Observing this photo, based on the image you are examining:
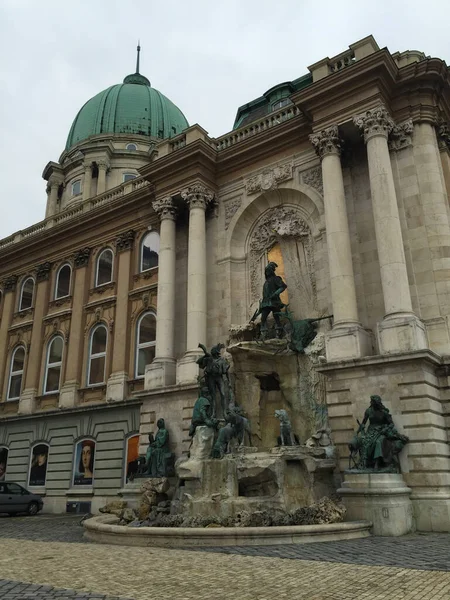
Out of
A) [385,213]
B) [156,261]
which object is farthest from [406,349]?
[156,261]

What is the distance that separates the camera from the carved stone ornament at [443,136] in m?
18.6

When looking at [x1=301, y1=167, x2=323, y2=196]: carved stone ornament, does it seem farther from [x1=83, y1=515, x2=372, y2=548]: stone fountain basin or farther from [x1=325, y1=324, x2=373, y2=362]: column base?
[x1=83, y1=515, x2=372, y2=548]: stone fountain basin

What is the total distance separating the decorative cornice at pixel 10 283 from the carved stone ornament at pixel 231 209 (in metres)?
15.4

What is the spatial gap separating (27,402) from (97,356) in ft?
15.3

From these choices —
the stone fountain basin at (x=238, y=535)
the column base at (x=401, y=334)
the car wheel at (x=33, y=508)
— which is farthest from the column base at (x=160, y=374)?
the stone fountain basin at (x=238, y=535)

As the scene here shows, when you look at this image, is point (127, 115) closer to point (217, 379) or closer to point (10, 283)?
point (10, 283)

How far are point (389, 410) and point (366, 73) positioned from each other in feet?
36.9

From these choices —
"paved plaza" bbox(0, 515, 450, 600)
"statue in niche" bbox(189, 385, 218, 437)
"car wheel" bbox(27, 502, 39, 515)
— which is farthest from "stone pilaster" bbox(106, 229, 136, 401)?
"paved plaza" bbox(0, 515, 450, 600)

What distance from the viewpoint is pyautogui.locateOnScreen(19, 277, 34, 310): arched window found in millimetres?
30406

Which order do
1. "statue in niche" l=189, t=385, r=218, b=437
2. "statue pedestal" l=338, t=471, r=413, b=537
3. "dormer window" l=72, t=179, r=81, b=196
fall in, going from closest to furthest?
1. "statue pedestal" l=338, t=471, r=413, b=537
2. "statue in niche" l=189, t=385, r=218, b=437
3. "dormer window" l=72, t=179, r=81, b=196

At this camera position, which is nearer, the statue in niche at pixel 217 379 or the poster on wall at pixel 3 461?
the statue in niche at pixel 217 379

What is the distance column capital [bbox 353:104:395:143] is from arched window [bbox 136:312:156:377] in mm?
12116

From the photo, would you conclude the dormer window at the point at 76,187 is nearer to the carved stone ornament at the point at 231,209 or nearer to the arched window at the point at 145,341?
the arched window at the point at 145,341

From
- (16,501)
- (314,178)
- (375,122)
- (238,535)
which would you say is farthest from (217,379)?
(16,501)
